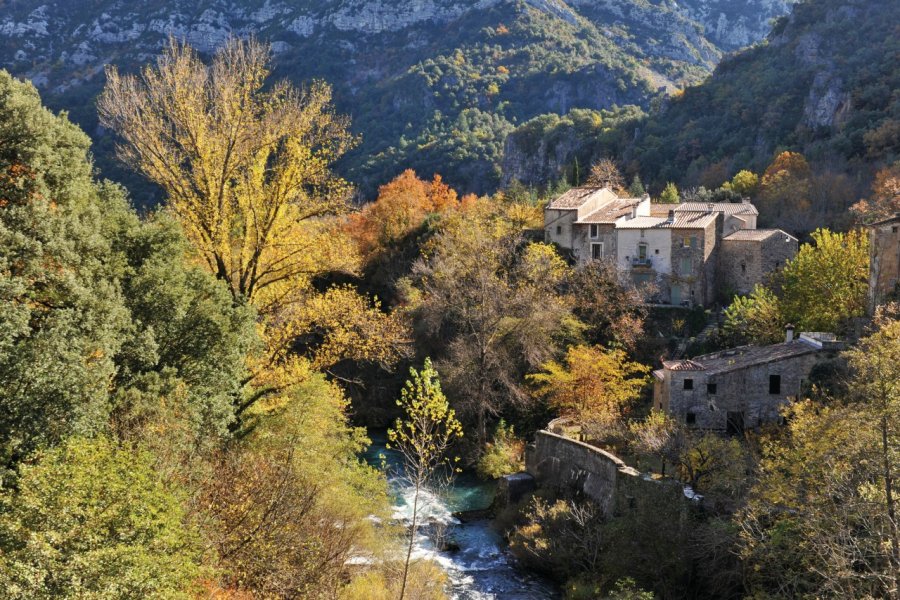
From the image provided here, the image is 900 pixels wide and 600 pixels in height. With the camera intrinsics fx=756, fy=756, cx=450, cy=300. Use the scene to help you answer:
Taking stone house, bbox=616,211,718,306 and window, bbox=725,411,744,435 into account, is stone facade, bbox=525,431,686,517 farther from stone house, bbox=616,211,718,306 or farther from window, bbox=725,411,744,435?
stone house, bbox=616,211,718,306

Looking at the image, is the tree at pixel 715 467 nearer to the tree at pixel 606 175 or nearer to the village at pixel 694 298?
the village at pixel 694 298

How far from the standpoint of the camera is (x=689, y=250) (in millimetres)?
42406

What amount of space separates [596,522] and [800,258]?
16735 mm

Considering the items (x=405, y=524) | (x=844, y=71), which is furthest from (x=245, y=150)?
(x=844, y=71)

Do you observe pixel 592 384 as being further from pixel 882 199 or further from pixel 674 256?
pixel 882 199

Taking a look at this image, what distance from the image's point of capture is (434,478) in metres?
32.9

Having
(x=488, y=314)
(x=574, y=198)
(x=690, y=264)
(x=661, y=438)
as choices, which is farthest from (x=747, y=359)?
(x=574, y=198)

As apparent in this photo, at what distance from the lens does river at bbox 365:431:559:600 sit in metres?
23.6

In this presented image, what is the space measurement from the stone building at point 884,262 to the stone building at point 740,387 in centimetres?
275

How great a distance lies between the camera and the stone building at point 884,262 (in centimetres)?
2967

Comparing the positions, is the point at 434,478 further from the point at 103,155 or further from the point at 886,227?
the point at 103,155

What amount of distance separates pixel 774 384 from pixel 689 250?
14.2 m

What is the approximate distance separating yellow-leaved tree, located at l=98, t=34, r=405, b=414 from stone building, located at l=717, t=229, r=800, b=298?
92.7 feet

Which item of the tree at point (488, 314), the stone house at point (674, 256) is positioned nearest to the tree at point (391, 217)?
the tree at point (488, 314)
